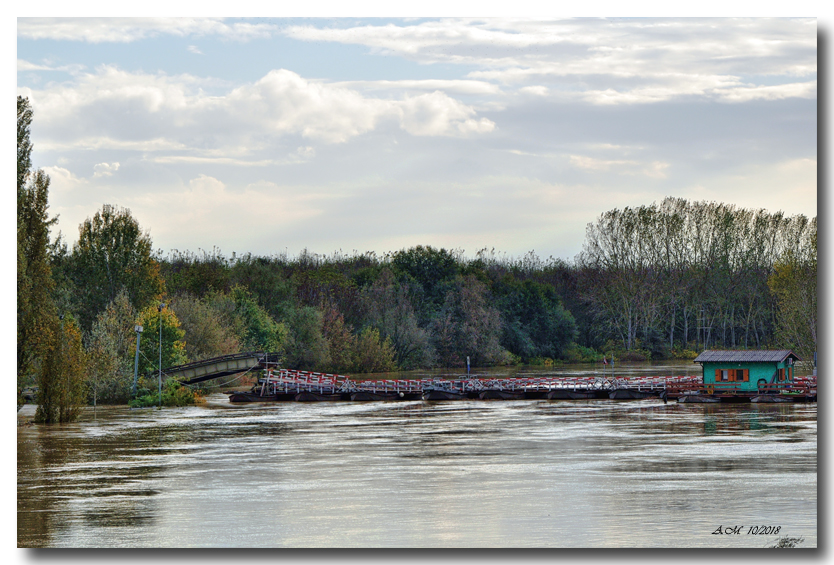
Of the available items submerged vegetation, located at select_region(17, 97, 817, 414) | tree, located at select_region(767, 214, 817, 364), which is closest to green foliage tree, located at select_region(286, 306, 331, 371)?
submerged vegetation, located at select_region(17, 97, 817, 414)

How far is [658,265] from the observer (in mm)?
88938

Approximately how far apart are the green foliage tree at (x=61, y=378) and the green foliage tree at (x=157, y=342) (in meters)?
15.3

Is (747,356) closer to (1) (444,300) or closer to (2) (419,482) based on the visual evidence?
(2) (419,482)

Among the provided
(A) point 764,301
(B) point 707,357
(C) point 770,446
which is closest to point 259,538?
(C) point 770,446

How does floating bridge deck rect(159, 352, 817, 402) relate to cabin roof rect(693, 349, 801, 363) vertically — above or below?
below

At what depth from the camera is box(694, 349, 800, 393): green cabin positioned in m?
50.3

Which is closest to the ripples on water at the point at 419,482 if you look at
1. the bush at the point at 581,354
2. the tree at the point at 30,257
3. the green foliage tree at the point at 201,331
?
the tree at the point at 30,257

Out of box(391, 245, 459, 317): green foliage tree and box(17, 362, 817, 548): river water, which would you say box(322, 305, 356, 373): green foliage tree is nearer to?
box(391, 245, 459, 317): green foliage tree

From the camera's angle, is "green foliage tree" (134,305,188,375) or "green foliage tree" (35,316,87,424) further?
"green foliage tree" (134,305,188,375)

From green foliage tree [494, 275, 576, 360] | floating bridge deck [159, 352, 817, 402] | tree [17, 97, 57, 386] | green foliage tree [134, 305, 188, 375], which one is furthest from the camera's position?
green foliage tree [494, 275, 576, 360]

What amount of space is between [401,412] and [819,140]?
118ft

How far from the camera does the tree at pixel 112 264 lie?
72750 millimetres

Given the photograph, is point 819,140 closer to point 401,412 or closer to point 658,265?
point 401,412

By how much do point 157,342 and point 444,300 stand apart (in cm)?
4582
